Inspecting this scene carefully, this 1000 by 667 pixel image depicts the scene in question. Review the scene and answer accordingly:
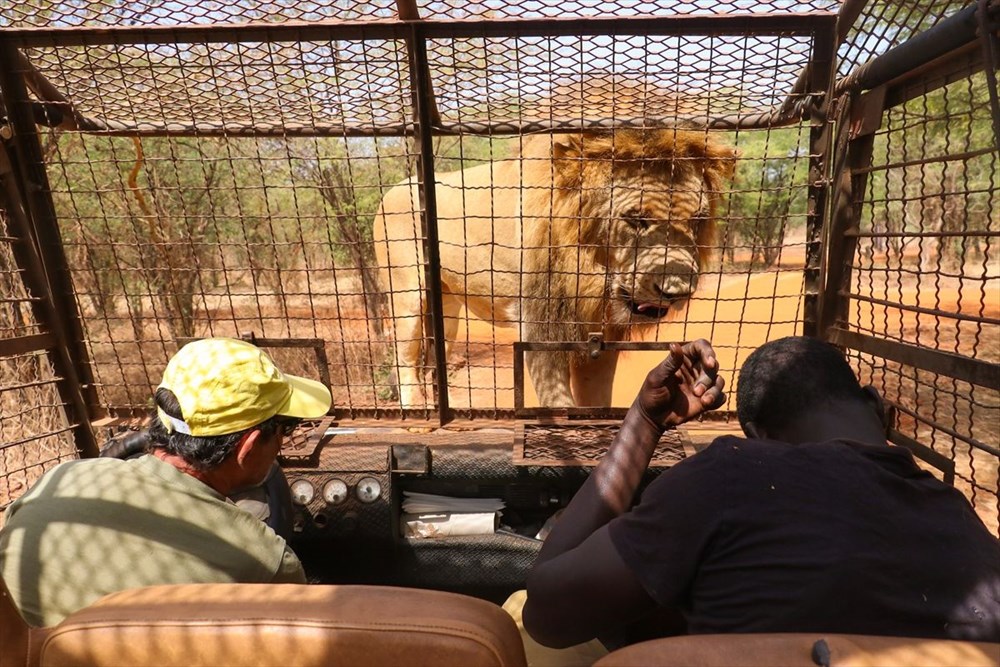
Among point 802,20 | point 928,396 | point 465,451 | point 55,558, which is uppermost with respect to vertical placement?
point 802,20

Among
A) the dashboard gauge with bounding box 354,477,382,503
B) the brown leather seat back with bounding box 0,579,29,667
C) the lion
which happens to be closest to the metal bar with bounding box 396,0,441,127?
the lion

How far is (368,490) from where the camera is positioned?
95.9 inches

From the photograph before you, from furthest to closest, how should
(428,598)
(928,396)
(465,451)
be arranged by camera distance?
(928,396)
(465,451)
(428,598)

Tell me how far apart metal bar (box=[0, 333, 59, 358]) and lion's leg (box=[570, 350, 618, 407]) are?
2734 mm

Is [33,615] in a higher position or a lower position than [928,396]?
higher

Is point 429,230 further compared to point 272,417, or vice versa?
point 429,230

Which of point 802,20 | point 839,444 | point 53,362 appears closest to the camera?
point 839,444

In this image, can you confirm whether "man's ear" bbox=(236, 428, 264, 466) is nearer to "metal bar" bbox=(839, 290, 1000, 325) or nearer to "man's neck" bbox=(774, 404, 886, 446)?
"man's neck" bbox=(774, 404, 886, 446)

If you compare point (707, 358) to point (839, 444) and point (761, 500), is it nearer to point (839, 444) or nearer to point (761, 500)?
point (839, 444)

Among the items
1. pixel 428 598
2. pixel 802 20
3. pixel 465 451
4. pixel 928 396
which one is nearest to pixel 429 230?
pixel 465 451

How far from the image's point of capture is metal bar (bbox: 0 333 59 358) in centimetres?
238

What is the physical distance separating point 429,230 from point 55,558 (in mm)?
1672

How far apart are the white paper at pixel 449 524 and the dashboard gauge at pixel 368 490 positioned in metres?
0.21

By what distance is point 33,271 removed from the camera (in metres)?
2.61
